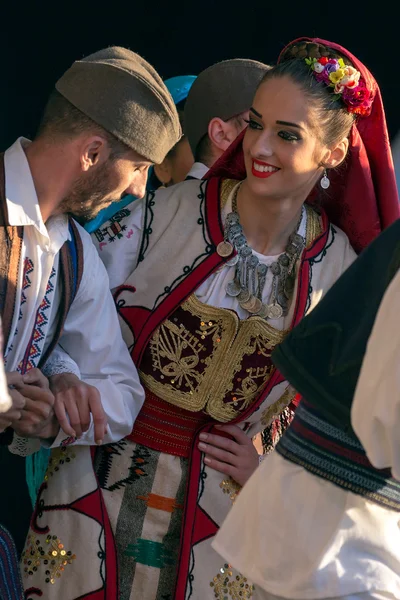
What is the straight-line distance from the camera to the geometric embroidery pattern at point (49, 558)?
8.83 feet

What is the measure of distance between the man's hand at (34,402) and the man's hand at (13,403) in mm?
25

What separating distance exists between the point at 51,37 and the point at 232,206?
170 cm

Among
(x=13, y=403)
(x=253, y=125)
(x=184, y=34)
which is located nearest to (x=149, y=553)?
(x=13, y=403)

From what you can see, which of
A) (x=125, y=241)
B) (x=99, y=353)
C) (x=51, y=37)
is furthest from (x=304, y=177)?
(x=51, y=37)

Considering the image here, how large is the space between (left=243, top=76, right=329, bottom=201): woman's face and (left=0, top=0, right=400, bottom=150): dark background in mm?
1652

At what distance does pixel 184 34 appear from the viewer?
4.52 meters

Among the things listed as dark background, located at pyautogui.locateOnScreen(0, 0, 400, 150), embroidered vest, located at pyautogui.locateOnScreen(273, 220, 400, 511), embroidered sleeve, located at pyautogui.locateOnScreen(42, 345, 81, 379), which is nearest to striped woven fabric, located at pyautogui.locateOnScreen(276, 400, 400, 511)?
embroidered vest, located at pyautogui.locateOnScreen(273, 220, 400, 511)

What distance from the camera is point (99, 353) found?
2.71 meters

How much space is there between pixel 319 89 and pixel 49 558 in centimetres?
156

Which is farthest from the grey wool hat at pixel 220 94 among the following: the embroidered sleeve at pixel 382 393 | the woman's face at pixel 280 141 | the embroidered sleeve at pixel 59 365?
the embroidered sleeve at pixel 382 393

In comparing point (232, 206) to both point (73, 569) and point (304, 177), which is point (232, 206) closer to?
point (304, 177)

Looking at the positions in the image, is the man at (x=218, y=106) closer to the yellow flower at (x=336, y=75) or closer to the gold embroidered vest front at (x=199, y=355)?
the yellow flower at (x=336, y=75)

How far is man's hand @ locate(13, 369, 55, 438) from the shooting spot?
2.43 meters

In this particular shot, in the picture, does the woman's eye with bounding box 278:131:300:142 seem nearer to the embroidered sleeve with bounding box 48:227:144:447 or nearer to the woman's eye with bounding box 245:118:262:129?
the woman's eye with bounding box 245:118:262:129
